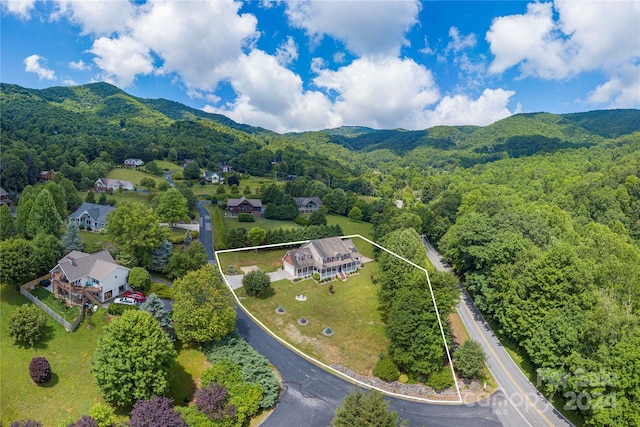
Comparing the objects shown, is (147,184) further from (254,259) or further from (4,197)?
(254,259)

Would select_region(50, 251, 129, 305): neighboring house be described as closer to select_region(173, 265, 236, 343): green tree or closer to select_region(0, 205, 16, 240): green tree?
select_region(173, 265, 236, 343): green tree

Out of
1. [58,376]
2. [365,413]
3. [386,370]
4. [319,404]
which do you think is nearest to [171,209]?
[58,376]

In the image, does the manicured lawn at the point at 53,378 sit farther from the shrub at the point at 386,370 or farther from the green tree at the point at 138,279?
the shrub at the point at 386,370

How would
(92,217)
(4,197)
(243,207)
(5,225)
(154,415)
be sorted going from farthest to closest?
(4,197) < (243,207) < (92,217) < (5,225) < (154,415)

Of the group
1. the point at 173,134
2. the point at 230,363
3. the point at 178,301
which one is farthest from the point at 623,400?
the point at 173,134

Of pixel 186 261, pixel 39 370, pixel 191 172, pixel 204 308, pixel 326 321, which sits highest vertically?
pixel 191 172

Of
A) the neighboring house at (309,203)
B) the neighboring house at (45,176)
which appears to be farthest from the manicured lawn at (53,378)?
the neighboring house at (45,176)
